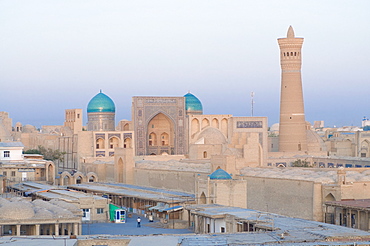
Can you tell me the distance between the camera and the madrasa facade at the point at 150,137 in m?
39.7

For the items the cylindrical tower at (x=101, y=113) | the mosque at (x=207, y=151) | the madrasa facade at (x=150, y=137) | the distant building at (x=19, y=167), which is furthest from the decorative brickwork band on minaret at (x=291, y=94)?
the distant building at (x=19, y=167)

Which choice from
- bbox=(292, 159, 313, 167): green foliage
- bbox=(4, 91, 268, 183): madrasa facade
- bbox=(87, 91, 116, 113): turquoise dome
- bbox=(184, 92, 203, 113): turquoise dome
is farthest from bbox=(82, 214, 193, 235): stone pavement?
bbox=(184, 92, 203, 113): turquoise dome

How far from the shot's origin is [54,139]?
5619cm

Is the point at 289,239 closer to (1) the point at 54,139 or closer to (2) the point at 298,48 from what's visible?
(2) the point at 298,48

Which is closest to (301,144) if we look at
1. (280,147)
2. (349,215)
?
(280,147)

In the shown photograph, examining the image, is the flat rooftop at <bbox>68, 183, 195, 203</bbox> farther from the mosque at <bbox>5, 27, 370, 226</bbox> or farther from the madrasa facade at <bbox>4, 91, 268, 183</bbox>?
the madrasa facade at <bbox>4, 91, 268, 183</bbox>

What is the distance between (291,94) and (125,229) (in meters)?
24.3

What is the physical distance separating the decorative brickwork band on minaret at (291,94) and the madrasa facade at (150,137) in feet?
8.21

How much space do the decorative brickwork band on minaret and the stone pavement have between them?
21.8 m

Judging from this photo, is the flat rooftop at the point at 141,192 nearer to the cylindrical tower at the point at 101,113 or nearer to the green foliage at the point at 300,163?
the green foliage at the point at 300,163

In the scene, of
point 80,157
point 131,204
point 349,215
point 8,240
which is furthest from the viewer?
point 80,157

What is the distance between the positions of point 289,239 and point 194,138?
110ft

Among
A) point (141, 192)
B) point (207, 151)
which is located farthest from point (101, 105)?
point (141, 192)

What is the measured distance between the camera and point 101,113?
51.5 metres
